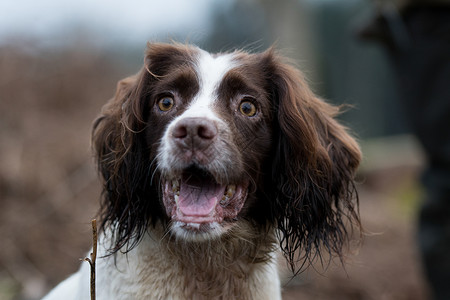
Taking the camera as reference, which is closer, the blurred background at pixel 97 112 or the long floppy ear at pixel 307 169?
the long floppy ear at pixel 307 169

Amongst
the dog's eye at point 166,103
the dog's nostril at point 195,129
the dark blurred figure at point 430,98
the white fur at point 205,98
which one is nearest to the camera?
the dog's nostril at point 195,129

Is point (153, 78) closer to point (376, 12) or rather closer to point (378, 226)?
point (376, 12)

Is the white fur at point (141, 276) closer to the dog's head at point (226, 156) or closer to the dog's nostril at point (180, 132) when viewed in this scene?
the dog's head at point (226, 156)

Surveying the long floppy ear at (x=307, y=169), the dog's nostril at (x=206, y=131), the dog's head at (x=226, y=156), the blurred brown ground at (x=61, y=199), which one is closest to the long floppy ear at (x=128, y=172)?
the dog's head at (x=226, y=156)

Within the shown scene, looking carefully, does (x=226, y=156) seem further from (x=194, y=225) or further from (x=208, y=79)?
(x=208, y=79)

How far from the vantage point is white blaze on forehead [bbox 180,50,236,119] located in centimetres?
258

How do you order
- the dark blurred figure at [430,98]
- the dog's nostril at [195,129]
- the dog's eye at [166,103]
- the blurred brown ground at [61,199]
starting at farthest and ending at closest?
1. the blurred brown ground at [61,199]
2. the dark blurred figure at [430,98]
3. the dog's eye at [166,103]
4. the dog's nostril at [195,129]

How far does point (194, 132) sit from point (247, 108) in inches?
17.9

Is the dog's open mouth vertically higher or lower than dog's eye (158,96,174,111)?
lower

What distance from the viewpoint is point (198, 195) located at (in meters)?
2.60

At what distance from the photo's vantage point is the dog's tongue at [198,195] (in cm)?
253

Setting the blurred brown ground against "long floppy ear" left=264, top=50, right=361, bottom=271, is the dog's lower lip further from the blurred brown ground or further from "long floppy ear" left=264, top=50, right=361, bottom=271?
the blurred brown ground

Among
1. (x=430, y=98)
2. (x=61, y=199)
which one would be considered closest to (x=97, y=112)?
(x=61, y=199)

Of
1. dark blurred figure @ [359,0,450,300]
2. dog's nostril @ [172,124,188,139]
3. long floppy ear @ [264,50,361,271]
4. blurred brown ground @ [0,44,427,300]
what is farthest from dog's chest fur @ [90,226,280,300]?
dark blurred figure @ [359,0,450,300]
